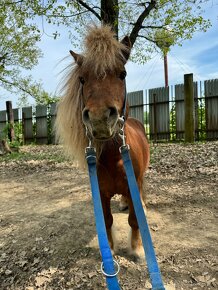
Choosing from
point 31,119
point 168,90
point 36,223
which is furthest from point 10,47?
point 36,223

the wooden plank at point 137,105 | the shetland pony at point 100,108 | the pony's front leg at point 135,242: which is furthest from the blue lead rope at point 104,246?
the wooden plank at point 137,105

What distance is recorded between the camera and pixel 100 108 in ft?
5.73

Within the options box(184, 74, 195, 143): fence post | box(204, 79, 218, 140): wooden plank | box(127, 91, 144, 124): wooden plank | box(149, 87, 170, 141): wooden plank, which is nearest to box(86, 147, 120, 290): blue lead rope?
box(184, 74, 195, 143): fence post

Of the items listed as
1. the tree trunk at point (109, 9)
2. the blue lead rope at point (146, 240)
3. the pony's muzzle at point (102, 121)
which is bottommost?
the blue lead rope at point (146, 240)

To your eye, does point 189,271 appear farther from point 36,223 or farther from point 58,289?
point 36,223

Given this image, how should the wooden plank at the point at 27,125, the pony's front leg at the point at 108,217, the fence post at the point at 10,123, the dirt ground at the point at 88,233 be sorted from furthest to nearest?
the wooden plank at the point at 27,125
the fence post at the point at 10,123
the pony's front leg at the point at 108,217
the dirt ground at the point at 88,233

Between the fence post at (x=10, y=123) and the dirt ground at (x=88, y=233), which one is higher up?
the fence post at (x=10, y=123)

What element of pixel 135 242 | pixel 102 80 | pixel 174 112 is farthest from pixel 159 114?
pixel 102 80

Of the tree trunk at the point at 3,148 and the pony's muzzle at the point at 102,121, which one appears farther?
the tree trunk at the point at 3,148

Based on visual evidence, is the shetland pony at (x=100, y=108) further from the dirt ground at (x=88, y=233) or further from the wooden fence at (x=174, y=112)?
the wooden fence at (x=174, y=112)

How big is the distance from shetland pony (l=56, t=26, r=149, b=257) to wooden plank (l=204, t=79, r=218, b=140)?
812cm

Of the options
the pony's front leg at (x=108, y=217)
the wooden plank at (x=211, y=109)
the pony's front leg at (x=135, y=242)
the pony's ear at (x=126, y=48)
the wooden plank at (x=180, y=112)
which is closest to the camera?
the pony's ear at (x=126, y=48)

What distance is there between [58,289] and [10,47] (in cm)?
1718

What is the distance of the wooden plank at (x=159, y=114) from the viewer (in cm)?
1132
